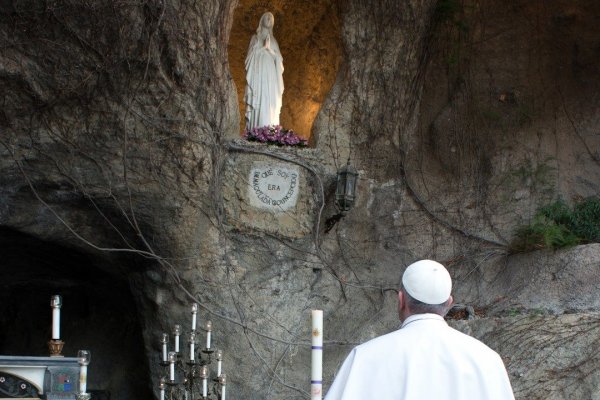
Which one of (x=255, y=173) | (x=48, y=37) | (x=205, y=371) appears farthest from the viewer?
(x=255, y=173)

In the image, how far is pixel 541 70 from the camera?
1111 cm

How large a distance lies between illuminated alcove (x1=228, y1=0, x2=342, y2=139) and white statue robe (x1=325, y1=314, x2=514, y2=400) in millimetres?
7585

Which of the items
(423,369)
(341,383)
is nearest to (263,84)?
(341,383)

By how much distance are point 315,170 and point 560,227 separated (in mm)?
2400

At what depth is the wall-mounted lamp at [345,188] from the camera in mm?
9867

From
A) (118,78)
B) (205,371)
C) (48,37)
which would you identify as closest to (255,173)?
(118,78)

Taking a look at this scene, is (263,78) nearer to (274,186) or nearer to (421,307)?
(274,186)

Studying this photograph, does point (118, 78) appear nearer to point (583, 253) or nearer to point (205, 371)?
point (205, 371)

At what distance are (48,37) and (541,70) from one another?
205 inches

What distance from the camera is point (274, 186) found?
393 inches

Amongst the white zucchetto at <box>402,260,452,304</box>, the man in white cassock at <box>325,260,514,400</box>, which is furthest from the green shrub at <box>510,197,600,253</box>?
the man in white cassock at <box>325,260,514,400</box>

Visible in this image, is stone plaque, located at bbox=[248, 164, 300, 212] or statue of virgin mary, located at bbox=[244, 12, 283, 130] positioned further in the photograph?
statue of virgin mary, located at bbox=[244, 12, 283, 130]

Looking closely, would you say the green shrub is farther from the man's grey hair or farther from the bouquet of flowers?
the man's grey hair

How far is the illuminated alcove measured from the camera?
434 inches
